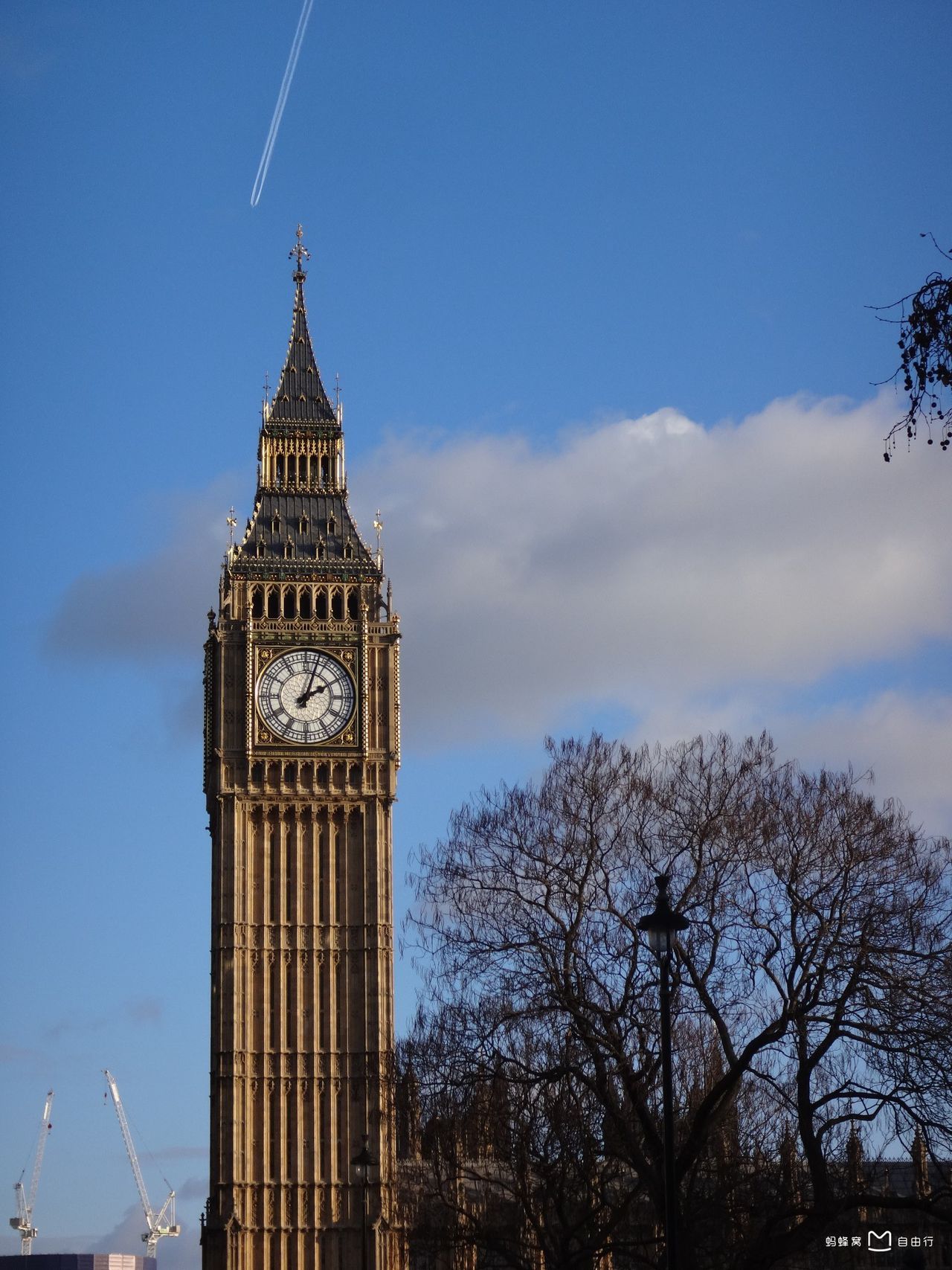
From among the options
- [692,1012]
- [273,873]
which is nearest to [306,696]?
[273,873]

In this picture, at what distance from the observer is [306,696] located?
100m

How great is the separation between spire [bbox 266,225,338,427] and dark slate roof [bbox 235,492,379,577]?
4618 millimetres

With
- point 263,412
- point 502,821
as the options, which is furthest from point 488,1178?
point 263,412

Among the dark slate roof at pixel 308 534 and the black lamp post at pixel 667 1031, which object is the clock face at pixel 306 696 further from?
the black lamp post at pixel 667 1031

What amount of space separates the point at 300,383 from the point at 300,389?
45 cm

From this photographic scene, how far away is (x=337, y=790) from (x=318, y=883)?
13.3 feet

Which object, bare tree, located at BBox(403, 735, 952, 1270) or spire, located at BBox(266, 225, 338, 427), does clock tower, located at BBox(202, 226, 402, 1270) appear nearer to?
spire, located at BBox(266, 225, 338, 427)

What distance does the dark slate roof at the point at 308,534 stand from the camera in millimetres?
103000

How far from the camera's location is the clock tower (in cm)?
9538

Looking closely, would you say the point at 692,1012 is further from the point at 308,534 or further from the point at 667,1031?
the point at 308,534

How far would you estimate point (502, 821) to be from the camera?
4769cm

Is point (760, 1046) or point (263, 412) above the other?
point (263, 412)

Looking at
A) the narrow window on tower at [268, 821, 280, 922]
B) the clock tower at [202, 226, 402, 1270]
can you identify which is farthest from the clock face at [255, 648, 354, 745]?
the narrow window on tower at [268, 821, 280, 922]

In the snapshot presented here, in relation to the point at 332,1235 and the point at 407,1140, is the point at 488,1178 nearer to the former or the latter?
the point at 407,1140
